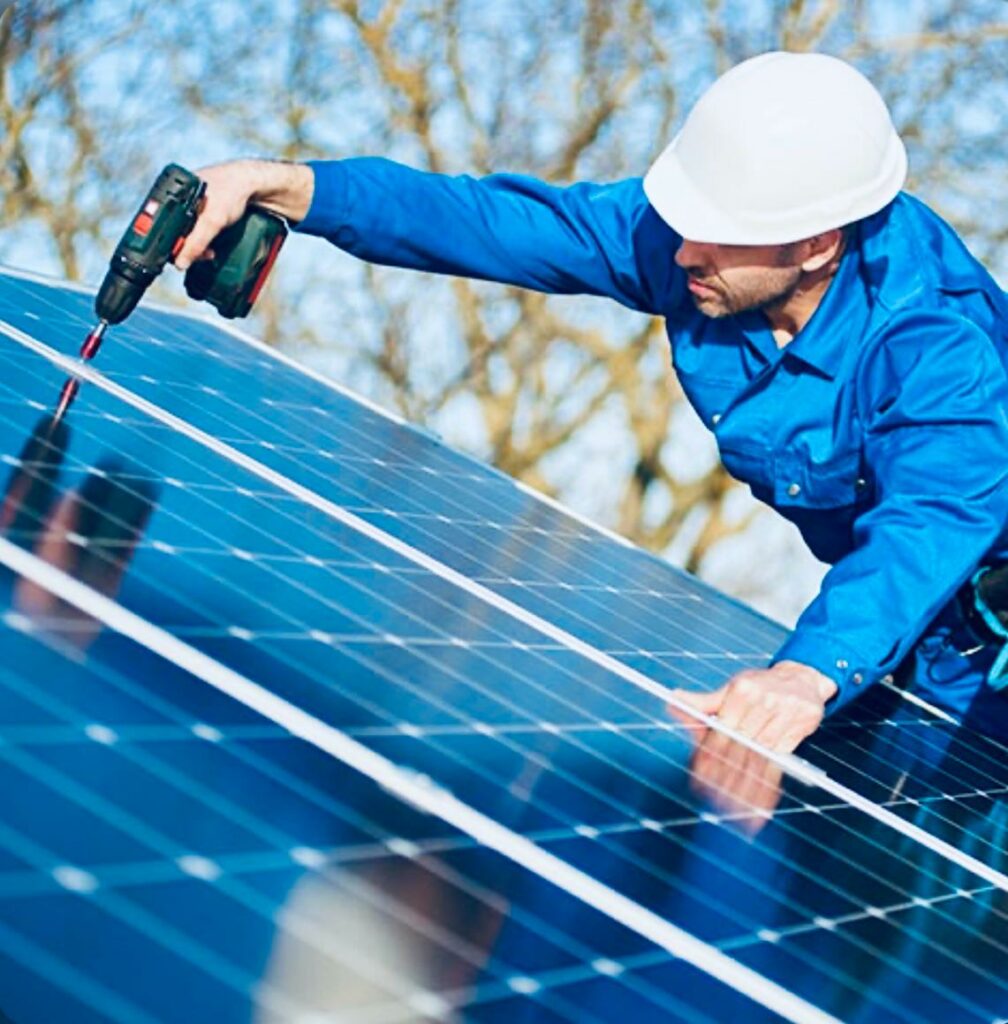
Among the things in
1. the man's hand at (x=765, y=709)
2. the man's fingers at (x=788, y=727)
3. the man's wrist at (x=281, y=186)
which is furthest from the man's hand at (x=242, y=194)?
the man's fingers at (x=788, y=727)

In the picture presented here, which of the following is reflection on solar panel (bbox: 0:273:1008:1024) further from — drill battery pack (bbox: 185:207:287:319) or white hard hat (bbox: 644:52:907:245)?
white hard hat (bbox: 644:52:907:245)

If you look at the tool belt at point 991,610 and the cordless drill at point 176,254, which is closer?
the cordless drill at point 176,254

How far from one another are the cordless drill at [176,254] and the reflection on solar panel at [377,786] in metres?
0.18

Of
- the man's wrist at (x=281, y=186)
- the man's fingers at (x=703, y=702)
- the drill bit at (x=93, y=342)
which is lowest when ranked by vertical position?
the man's fingers at (x=703, y=702)

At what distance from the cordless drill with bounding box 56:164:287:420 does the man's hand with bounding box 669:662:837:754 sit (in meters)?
1.44

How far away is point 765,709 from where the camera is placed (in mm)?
4008

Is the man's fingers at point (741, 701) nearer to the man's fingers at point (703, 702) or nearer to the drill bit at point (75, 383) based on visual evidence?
the man's fingers at point (703, 702)

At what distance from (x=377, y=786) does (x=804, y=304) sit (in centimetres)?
270

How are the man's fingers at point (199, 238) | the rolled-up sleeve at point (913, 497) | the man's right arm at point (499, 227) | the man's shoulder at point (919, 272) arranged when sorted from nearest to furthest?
the rolled-up sleeve at point (913, 497) < the man's fingers at point (199, 238) < the man's shoulder at point (919, 272) < the man's right arm at point (499, 227)

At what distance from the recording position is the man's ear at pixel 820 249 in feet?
16.2

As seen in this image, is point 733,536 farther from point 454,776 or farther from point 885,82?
point 454,776

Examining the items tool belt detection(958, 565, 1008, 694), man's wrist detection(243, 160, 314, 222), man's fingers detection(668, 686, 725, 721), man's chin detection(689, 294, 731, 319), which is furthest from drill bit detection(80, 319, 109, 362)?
tool belt detection(958, 565, 1008, 694)

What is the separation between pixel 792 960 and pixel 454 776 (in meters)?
0.54

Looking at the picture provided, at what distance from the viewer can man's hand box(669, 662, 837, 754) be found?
4008mm
